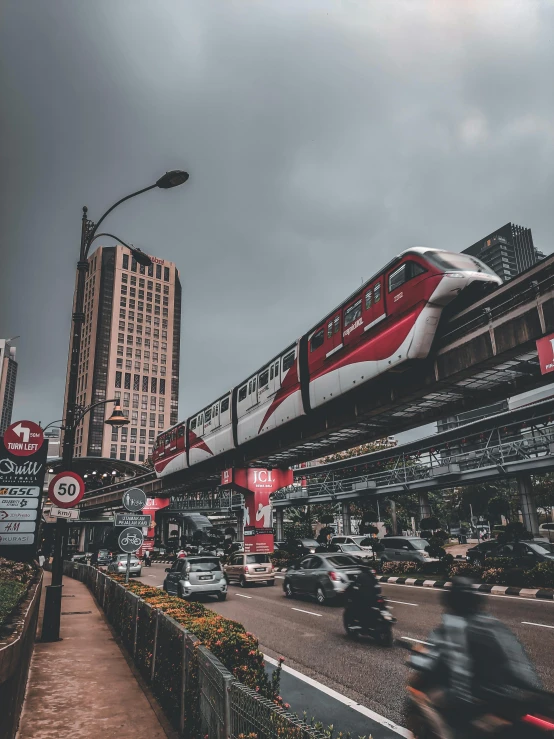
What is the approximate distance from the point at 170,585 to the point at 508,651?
17.3m

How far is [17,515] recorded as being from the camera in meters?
18.5

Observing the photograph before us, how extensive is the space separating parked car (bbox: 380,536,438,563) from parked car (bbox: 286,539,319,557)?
9.53 m

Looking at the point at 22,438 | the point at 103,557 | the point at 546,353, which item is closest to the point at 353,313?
the point at 546,353

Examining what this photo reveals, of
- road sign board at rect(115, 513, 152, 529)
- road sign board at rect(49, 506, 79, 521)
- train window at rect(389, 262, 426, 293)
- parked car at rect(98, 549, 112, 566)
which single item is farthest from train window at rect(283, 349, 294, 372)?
parked car at rect(98, 549, 112, 566)

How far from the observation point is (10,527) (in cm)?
1838

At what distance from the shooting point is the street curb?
55.2 feet

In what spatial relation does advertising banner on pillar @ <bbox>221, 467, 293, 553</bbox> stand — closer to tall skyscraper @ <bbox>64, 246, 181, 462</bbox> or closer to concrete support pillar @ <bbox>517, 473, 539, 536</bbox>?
concrete support pillar @ <bbox>517, 473, 539, 536</bbox>

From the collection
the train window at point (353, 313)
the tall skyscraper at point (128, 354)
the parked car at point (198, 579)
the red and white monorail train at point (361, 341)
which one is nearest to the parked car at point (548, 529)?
the red and white monorail train at point (361, 341)

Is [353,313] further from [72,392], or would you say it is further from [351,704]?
[351,704]

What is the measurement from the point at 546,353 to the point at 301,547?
29939mm

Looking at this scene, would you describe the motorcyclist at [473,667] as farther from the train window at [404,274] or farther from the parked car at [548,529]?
the parked car at [548,529]

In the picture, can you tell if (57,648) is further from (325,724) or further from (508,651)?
(508,651)

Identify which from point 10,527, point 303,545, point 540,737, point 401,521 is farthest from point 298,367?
point 401,521

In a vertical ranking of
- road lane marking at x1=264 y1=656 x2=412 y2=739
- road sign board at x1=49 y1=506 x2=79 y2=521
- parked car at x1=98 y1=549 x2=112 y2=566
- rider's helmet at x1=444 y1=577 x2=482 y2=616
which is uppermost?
road sign board at x1=49 y1=506 x2=79 y2=521
